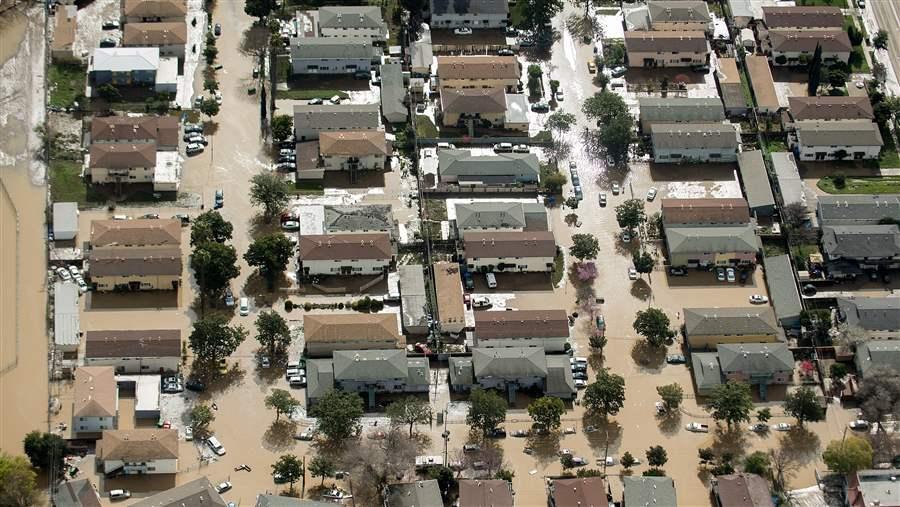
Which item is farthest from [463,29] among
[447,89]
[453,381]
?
[453,381]

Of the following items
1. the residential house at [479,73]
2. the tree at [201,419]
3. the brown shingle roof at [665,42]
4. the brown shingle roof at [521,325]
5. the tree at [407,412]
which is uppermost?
the brown shingle roof at [665,42]

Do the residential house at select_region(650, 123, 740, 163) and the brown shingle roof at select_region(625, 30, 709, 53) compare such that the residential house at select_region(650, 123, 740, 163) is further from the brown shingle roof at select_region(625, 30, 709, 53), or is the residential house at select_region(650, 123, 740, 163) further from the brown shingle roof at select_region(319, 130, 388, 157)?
the brown shingle roof at select_region(319, 130, 388, 157)

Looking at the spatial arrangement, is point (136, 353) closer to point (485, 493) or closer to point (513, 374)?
point (513, 374)

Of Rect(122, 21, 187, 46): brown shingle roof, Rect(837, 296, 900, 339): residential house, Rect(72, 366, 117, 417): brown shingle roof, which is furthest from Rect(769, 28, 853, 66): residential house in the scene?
Rect(72, 366, 117, 417): brown shingle roof

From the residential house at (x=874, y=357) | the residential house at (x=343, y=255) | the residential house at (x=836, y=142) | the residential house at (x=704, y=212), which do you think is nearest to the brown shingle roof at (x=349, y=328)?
the residential house at (x=343, y=255)

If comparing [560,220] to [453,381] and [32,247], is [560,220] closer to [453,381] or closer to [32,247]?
[453,381]

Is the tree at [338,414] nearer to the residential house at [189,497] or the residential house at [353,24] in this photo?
the residential house at [189,497]

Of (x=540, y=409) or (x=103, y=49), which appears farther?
(x=103, y=49)
